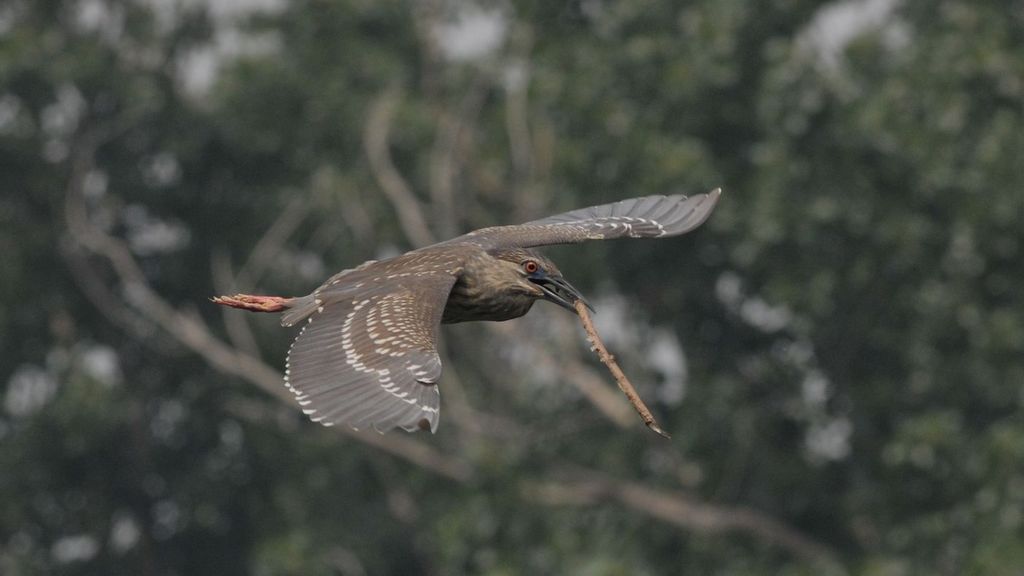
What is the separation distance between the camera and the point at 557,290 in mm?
9578

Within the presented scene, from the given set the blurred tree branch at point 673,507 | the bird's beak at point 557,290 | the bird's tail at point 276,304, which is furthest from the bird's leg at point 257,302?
the blurred tree branch at point 673,507

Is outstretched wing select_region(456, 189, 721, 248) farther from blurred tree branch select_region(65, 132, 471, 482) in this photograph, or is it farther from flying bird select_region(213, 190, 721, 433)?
blurred tree branch select_region(65, 132, 471, 482)

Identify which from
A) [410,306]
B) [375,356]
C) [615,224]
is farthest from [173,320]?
[375,356]

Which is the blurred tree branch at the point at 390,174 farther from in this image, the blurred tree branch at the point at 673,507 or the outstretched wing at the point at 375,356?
the outstretched wing at the point at 375,356

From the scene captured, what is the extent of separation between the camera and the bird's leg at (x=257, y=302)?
32.0ft

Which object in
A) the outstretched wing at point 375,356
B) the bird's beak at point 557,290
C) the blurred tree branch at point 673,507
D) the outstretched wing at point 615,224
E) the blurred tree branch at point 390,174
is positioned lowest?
the blurred tree branch at point 673,507

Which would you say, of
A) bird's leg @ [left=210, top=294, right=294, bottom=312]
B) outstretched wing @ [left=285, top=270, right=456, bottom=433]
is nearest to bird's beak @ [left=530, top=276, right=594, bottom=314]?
outstretched wing @ [left=285, top=270, right=456, bottom=433]

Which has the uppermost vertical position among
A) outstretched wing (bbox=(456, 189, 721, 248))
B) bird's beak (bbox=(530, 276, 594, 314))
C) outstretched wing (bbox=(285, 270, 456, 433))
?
outstretched wing (bbox=(285, 270, 456, 433))

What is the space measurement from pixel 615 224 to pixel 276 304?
182cm

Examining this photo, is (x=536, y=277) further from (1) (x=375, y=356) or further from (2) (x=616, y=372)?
(2) (x=616, y=372)

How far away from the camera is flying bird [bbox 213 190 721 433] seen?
801 centimetres

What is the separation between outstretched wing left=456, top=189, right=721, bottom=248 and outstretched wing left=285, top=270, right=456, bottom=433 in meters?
0.83

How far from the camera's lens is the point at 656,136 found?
19.8 meters

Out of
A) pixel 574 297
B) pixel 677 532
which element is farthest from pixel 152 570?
pixel 574 297
